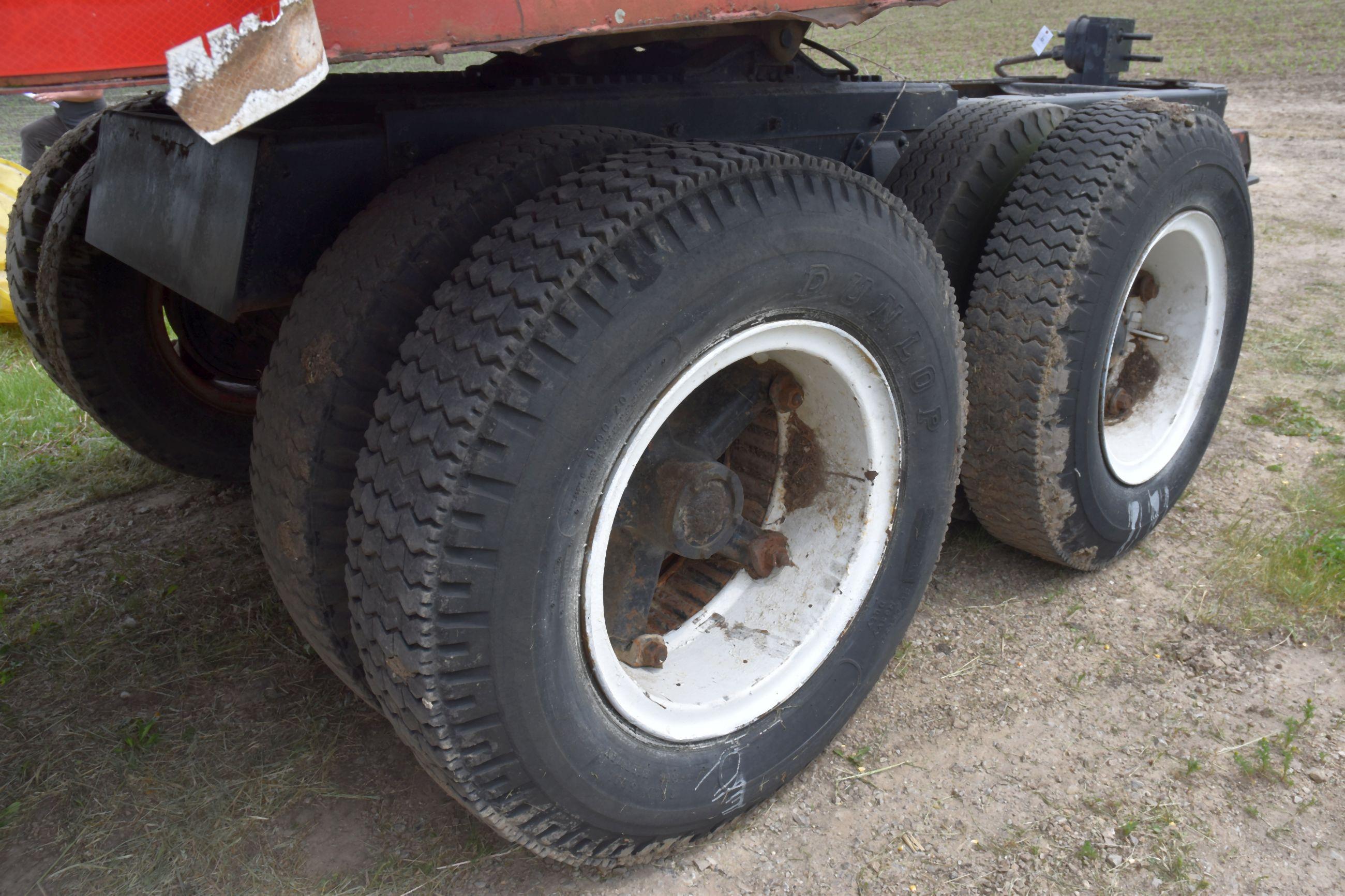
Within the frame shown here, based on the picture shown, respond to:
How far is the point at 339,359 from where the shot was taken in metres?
1.71

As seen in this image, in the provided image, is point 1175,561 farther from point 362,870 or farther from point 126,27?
point 126,27

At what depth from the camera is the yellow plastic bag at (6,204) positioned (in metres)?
5.04

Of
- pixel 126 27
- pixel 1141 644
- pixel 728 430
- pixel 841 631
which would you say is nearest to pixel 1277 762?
pixel 1141 644

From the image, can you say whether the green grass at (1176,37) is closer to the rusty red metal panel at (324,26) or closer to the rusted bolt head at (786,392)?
the rusted bolt head at (786,392)

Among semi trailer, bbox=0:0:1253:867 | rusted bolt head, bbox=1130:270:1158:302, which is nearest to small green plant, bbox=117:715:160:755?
semi trailer, bbox=0:0:1253:867

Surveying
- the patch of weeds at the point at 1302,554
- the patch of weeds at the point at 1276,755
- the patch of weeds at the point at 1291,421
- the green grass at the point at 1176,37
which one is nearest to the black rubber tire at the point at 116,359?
the patch of weeds at the point at 1276,755

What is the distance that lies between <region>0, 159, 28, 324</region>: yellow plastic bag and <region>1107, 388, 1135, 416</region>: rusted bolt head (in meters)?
4.88

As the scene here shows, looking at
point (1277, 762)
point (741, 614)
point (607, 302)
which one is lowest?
point (1277, 762)

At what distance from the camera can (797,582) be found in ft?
7.40

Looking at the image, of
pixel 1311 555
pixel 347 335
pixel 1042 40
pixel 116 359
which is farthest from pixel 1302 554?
pixel 116 359

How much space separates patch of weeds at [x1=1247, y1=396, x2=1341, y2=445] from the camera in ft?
12.6

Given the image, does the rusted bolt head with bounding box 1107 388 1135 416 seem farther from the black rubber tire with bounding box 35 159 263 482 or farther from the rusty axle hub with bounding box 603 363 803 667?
the black rubber tire with bounding box 35 159 263 482

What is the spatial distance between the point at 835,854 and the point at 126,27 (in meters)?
1.90

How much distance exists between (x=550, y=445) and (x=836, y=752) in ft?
4.14
